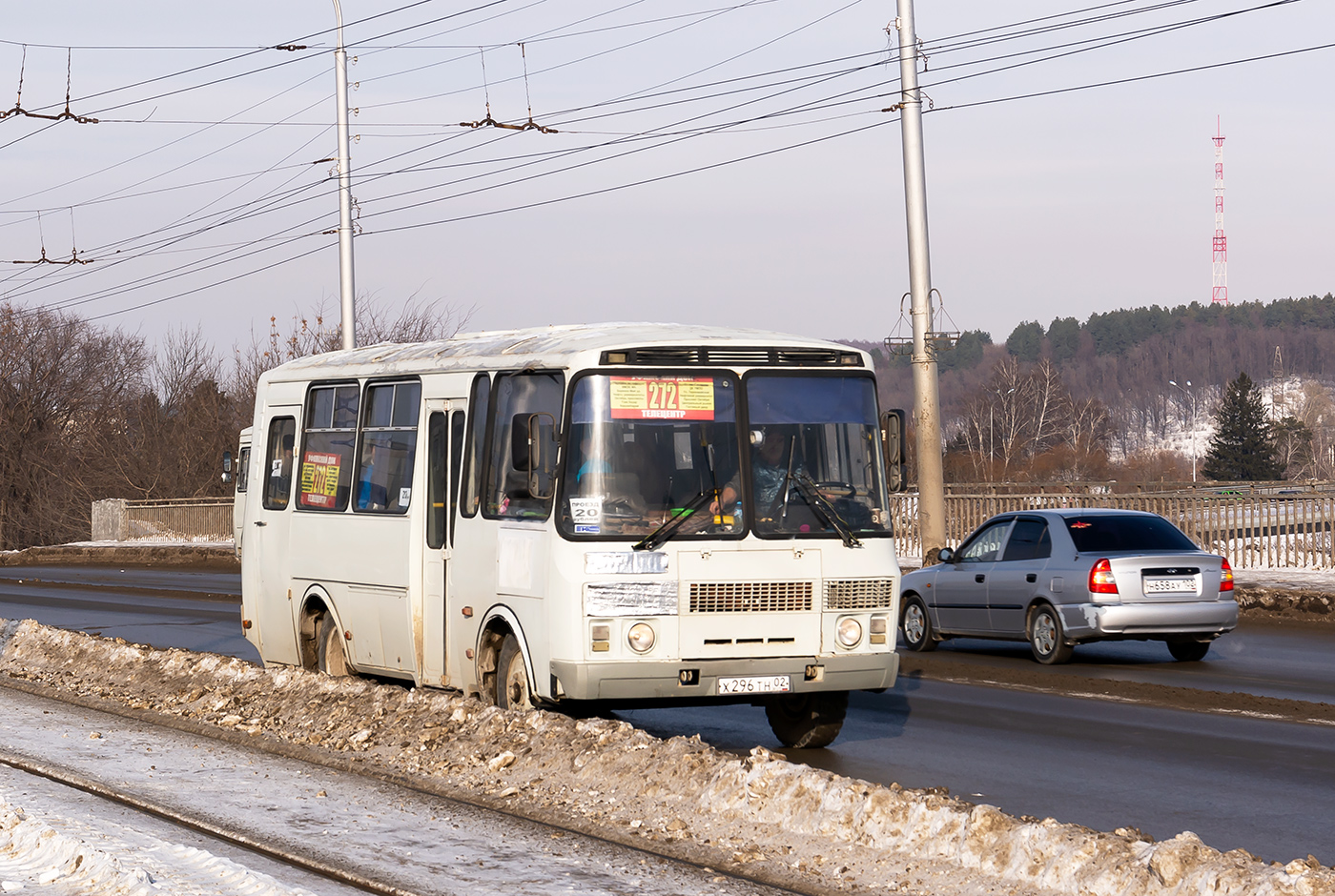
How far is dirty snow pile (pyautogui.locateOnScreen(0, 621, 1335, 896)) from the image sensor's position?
20.7 feet

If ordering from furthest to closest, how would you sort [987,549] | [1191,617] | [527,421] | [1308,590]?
[1308,590], [987,549], [1191,617], [527,421]

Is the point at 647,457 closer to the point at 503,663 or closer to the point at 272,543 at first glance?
the point at 503,663

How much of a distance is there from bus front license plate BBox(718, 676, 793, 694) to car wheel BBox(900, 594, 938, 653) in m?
8.15

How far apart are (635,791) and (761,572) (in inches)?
77.2

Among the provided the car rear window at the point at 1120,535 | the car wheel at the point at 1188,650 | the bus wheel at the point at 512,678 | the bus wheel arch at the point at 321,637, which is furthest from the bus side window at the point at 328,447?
the car wheel at the point at 1188,650

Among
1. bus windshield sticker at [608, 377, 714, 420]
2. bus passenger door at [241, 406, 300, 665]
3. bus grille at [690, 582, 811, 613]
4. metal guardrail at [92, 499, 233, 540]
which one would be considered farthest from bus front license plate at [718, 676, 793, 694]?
metal guardrail at [92, 499, 233, 540]

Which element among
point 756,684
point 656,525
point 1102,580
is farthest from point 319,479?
point 1102,580

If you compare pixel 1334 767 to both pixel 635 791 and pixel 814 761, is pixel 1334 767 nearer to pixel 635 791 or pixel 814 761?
pixel 814 761

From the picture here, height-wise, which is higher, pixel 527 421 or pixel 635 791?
pixel 527 421

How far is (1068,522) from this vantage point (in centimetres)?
1636

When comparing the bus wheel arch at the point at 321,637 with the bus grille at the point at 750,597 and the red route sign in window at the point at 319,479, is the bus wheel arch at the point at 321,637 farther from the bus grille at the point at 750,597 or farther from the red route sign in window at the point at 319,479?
the bus grille at the point at 750,597

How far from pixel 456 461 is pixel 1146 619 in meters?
7.46

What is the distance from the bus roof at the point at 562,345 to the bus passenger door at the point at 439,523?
0.39 meters

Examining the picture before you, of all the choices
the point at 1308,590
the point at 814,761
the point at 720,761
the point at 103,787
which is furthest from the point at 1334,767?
the point at 1308,590
